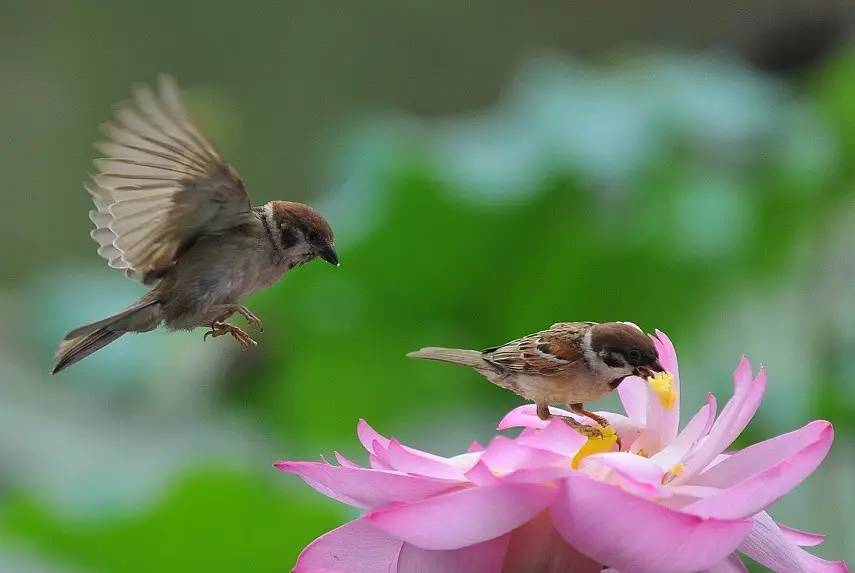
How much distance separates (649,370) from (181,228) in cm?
21

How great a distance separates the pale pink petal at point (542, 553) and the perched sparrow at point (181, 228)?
0.12 meters

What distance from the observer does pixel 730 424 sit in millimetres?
372

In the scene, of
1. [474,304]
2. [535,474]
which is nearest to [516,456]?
[535,474]

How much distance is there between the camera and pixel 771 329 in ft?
4.50

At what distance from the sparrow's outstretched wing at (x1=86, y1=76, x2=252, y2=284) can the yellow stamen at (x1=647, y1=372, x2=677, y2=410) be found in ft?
0.59

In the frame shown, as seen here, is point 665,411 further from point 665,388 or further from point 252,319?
point 252,319

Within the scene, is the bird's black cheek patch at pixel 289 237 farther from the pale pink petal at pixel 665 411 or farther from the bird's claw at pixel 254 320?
the pale pink petal at pixel 665 411

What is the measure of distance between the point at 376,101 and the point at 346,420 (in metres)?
2.05

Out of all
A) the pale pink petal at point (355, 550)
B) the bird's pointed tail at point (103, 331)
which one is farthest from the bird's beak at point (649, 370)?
the bird's pointed tail at point (103, 331)

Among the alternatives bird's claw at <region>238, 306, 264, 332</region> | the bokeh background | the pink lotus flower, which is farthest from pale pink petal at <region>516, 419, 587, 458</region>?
the bokeh background

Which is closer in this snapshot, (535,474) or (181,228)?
(535,474)

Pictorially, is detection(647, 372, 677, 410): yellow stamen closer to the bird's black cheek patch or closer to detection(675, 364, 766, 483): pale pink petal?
detection(675, 364, 766, 483): pale pink petal

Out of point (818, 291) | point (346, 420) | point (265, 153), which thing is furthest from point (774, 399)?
point (265, 153)

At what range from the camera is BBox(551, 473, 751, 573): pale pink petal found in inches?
12.9
